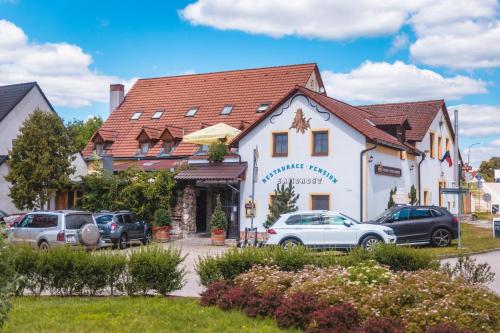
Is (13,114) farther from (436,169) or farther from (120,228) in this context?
(436,169)

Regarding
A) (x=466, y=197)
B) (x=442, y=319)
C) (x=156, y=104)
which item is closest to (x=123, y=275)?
(x=442, y=319)

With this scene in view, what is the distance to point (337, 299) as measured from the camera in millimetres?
9320

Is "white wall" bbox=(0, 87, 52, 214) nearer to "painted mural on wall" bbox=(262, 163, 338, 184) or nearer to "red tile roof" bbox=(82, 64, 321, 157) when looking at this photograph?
"red tile roof" bbox=(82, 64, 321, 157)

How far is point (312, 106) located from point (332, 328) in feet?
65.1

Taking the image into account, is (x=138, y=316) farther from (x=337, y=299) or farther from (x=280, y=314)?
(x=337, y=299)

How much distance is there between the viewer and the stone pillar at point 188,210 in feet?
98.3

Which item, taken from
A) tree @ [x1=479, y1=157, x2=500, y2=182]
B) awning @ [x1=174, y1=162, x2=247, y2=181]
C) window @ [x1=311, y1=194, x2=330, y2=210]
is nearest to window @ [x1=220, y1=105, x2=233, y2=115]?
awning @ [x1=174, y1=162, x2=247, y2=181]

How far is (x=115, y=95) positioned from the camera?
42750mm

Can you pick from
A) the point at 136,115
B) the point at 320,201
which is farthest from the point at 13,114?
the point at 320,201

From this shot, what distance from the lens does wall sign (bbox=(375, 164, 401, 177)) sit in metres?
27.7

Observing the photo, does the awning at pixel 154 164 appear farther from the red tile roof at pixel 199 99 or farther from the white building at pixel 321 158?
the white building at pixel 321 158

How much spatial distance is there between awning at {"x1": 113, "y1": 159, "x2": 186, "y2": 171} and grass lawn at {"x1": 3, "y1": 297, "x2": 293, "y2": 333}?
66.9ft

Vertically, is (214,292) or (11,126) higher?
(11,126)

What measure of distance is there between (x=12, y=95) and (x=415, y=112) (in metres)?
26.4
